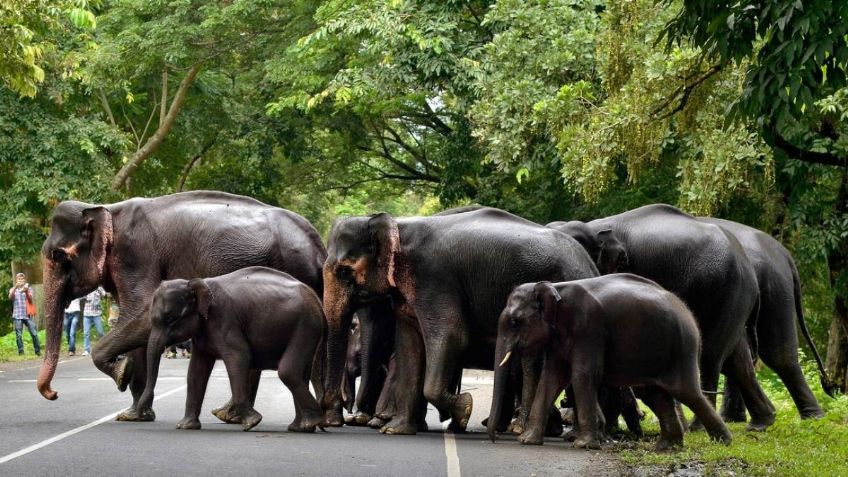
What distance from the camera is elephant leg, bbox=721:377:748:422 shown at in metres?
16.9

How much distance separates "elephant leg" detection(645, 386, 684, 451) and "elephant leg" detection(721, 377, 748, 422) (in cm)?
460

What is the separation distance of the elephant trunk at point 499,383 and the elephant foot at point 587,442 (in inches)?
28.0

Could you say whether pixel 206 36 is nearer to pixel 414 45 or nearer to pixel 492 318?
pixel 414 45

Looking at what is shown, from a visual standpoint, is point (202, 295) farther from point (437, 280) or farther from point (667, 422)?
point (667, 422)

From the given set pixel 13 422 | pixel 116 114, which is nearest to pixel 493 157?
pixel 13 422

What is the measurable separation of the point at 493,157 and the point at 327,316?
386 inches

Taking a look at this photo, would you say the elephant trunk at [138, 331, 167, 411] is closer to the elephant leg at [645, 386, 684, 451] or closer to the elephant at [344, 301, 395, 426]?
the elephant at [344, 301, 395, 426]

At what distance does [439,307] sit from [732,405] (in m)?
4.47

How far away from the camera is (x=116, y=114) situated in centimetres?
4259

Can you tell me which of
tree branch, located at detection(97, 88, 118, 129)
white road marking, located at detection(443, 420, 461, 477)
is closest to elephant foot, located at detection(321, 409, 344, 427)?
white road marking, located at detection(443, 420, 461, 477)

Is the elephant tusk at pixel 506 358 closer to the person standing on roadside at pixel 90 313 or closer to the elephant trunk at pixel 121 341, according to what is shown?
the elephant trunk at pixel 121 341

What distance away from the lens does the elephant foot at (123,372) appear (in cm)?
1538

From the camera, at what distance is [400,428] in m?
14.2

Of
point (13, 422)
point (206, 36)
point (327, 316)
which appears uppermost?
point (206, 36)
